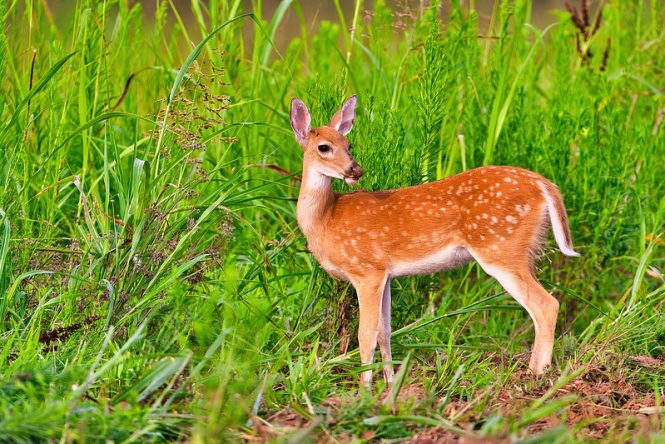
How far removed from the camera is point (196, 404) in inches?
138

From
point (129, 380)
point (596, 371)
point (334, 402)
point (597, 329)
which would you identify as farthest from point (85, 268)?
point (597, 329)

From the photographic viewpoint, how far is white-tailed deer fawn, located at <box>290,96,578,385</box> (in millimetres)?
4578

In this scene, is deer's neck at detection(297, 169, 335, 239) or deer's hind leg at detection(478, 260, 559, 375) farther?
deer's neck at detection(297, 169, 335, 239)

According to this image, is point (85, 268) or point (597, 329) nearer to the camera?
point (85, 268)

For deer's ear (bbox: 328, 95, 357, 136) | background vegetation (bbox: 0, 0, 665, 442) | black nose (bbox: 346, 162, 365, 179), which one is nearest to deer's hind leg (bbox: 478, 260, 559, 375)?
background vegetation (bbox: 0, 0, 665, 442)

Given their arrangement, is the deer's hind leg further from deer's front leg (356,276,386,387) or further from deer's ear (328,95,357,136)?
deer's ear (328,95,357,136)

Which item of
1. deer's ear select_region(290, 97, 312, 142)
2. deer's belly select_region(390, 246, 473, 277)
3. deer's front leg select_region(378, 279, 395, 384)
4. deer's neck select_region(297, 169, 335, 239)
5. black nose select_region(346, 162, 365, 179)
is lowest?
deer's front leg select_region(378, 279, 395, 384)

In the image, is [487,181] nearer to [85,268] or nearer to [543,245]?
[543,245]

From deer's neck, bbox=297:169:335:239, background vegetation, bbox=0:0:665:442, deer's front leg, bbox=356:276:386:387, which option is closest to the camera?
background vegetation, bbox=0:0:665:442

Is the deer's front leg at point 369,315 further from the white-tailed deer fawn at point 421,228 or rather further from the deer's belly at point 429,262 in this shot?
the deer's belly at point 429,262

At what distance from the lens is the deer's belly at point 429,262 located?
4.64m

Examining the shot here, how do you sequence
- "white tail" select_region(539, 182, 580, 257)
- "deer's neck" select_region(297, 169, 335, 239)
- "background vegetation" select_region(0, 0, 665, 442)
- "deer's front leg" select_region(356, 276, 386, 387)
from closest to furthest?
"background vegetation" select_region(0, 0, 665, 442), "deer's front leg" select_region(356, 276, 386, 387), "white tail" select_region(539, 182, 580, 257), "deer's neck" select_region(297, 169, 335, 239)

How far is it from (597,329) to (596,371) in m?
0.87

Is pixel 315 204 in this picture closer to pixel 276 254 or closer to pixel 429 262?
pixel 276 254
